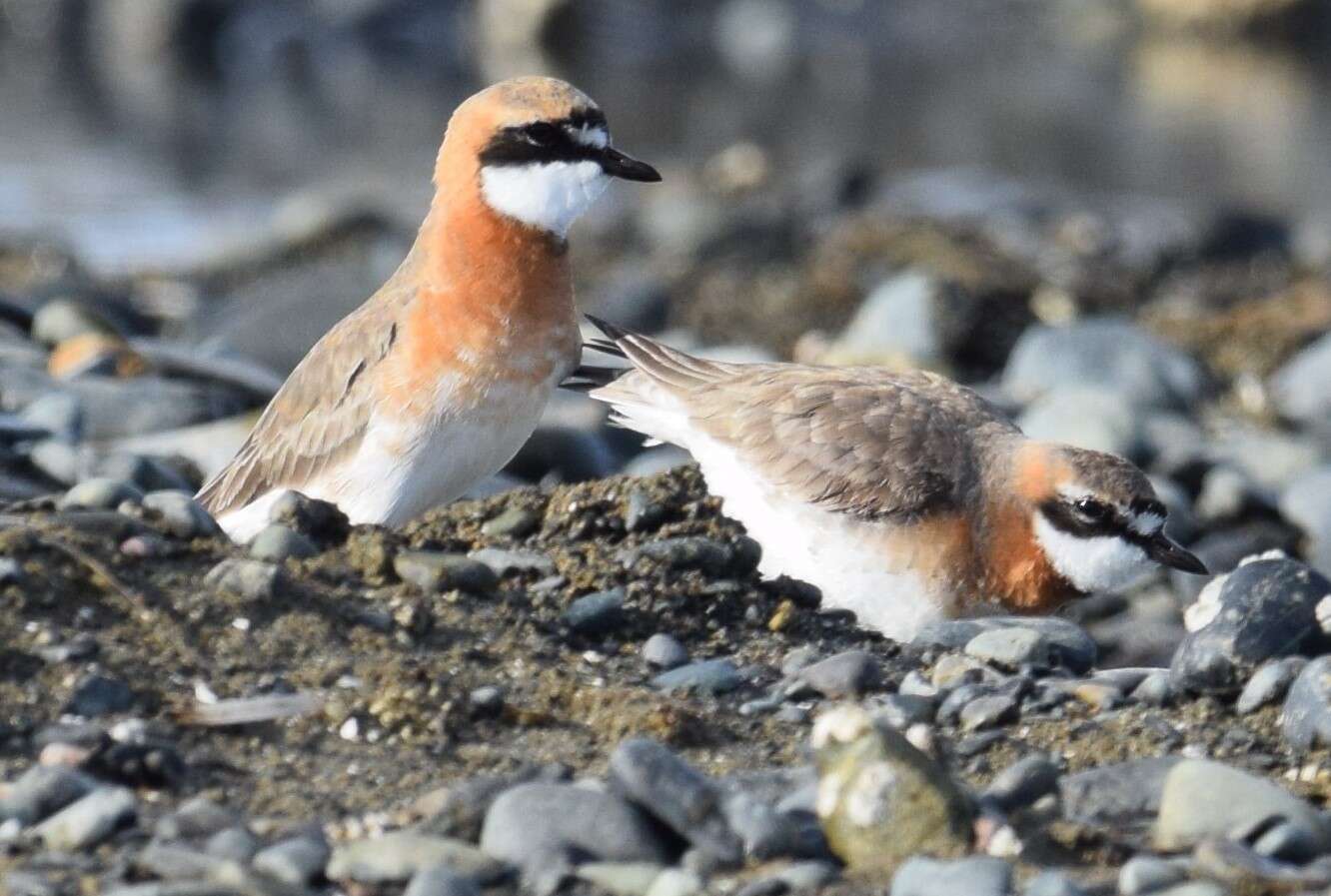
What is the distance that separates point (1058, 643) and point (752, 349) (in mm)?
8960

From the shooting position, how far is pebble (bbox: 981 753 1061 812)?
17.6ft

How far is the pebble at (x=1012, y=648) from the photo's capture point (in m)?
6.82

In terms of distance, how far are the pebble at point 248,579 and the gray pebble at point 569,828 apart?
1.42m

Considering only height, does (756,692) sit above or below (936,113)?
above

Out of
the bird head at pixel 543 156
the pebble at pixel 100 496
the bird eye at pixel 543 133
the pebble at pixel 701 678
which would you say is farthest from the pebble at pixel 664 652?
the bird eye at pixel 543 133

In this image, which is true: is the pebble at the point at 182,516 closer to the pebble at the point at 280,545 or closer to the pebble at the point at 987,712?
the pebble at the point at 280,545

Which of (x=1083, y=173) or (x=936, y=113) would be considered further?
(x=936, y=113)

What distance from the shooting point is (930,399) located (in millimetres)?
8344

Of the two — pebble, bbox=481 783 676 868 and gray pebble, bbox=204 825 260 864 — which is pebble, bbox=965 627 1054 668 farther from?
gray pebble, bbox=204 825 260 864

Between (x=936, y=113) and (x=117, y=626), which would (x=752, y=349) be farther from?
(x=936, y=113)

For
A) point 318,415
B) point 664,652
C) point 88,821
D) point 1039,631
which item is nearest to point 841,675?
point 664,652

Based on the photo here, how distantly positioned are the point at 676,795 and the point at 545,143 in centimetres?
362

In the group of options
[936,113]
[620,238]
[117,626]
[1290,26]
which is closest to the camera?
[117,626]

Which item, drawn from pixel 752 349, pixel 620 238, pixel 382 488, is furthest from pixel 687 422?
pixel 620 238
